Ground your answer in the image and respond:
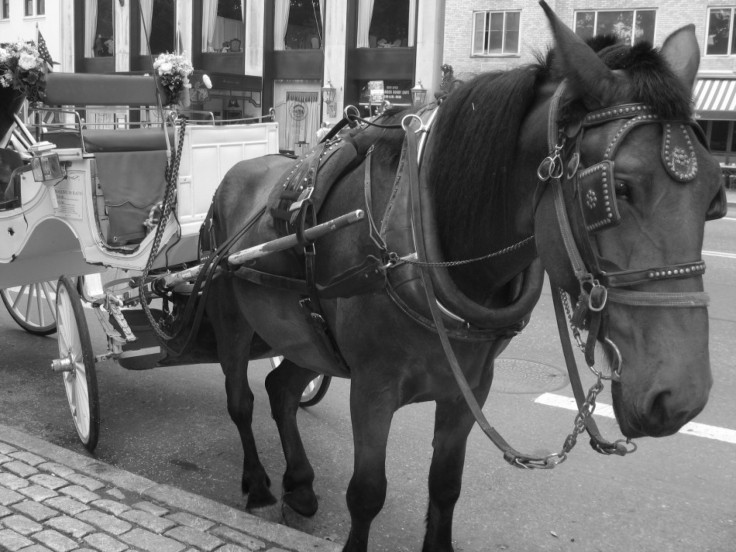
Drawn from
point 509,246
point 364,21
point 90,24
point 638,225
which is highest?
point 90,24

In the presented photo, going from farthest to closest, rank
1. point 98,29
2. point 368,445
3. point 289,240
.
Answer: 1. point 98,29
2. point 289,240
3. point 368,445

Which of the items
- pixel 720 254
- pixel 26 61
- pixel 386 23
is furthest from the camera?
pixel 386 23

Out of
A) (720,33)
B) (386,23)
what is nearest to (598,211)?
(720,33)

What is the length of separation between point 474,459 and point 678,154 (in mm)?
2911

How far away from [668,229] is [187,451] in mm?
3515

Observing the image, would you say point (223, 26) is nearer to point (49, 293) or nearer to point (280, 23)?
point (280, 23)

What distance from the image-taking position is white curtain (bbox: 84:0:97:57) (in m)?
35.3

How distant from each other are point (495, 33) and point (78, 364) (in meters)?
23.0

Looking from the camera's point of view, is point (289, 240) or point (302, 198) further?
point (302, 198)

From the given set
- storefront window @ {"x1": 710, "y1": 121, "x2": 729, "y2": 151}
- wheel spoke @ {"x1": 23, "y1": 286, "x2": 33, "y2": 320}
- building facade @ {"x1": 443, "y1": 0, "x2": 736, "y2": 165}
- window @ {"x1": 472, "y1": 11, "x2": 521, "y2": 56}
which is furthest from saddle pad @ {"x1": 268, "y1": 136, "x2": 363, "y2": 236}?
storefront window @ {"x1": 710, "y1": 121, "x2": 729, "y2": 151}

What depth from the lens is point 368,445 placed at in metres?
2.94

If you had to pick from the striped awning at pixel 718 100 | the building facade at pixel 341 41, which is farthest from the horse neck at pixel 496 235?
the striped awning at pixel 718 100

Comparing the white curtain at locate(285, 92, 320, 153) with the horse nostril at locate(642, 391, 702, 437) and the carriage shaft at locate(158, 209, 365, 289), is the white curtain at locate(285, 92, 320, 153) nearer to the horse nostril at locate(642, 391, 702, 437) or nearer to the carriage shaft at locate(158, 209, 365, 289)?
the carriage shaft at locate(158, 209, 365, 289)

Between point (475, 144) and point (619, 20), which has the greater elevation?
point (619, 20)
